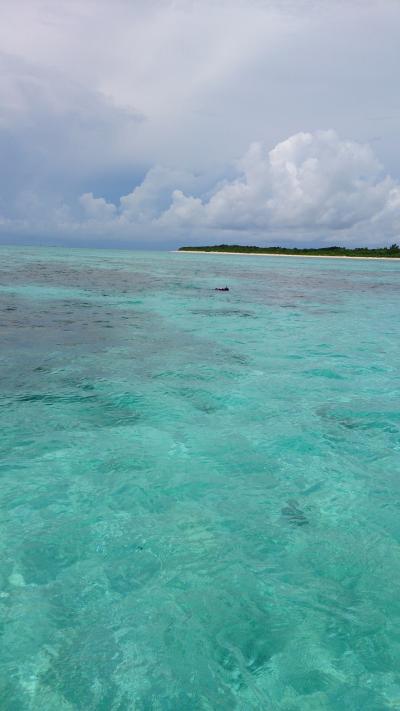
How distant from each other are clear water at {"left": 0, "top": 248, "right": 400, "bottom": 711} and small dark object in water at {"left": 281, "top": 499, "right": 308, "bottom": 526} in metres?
0.02

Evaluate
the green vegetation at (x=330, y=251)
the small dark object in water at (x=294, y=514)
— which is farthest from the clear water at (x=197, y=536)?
the green vegetation at (x=330, y=251)

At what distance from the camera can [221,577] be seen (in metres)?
4.10

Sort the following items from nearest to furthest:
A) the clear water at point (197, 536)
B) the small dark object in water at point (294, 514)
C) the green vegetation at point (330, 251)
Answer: the clear water at point (197, 536), the small dark object in water at point (294, 514), the green vegetation at point (330, 251)

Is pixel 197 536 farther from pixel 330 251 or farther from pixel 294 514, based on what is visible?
pixel 330 251

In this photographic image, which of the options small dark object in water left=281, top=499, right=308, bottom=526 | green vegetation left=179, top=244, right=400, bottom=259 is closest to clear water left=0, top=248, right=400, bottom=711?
small dark object in water left=281, top=499, right=308, bottom=526

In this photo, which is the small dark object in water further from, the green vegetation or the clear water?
the green vegetation

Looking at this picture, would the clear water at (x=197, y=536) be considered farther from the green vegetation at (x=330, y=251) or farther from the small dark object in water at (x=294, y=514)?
the green vegetation at (x=330, y=251)

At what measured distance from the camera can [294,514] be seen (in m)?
5.05

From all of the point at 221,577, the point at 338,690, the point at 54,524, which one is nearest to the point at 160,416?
the point at 54,524

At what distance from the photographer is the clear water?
3.18 metres

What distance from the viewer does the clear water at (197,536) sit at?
3178 millimetres

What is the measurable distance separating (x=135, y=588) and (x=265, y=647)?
3.83 feet

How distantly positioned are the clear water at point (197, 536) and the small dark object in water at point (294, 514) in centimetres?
2

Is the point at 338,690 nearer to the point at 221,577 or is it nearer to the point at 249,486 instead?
the point at 221,577
